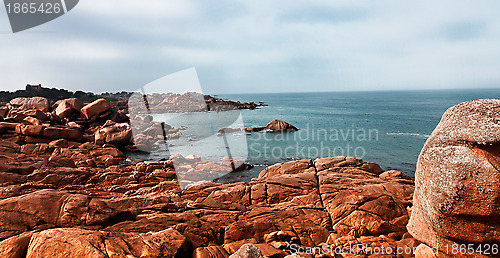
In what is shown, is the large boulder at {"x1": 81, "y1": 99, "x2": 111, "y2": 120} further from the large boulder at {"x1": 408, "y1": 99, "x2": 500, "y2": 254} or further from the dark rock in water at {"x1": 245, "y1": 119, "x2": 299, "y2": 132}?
the large boulder at {"x1": 408, "y1": 99, "x2": 500, "y2": 254}

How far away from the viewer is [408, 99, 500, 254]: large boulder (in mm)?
5230

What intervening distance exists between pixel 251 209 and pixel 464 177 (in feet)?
27.5

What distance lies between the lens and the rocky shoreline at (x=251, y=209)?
5641 millimetres

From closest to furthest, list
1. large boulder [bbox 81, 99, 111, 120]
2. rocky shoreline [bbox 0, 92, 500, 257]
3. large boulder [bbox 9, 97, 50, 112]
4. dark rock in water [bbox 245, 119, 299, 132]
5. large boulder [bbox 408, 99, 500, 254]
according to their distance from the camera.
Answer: large boulder [bbox 408, 99, 500, 254] → rocky shoreline [bbox 0, 92, 500, 257] → large boulder [bbox 81, 99, 111, 120] → large boulder [bbox 9, 97, 50, 112] → dark rock in water [bbox 245, 119, 299, 132]

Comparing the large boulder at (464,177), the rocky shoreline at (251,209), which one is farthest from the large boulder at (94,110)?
the large boulder at (464,177)

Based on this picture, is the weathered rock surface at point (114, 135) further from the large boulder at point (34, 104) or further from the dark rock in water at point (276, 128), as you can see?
the dark rock in water at point (276, 128)

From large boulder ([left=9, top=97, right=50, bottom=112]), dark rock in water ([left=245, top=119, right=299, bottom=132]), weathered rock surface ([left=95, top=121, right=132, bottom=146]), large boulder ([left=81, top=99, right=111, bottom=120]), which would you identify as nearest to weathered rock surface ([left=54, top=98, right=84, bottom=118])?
large boulder ([left=81, top=99, right=111, bottom=120])

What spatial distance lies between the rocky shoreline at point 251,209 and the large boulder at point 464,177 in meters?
0.02

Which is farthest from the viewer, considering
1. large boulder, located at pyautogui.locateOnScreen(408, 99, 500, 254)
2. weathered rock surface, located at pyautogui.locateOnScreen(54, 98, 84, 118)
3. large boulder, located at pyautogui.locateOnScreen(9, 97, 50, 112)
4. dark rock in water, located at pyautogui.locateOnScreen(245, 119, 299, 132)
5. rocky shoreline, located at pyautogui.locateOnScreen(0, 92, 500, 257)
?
dark rock in water, located at pyautogui.locateOnScreen(245, 119, 299, 132)

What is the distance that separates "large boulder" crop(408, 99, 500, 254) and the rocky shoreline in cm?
2

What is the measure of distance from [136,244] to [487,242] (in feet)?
27.2

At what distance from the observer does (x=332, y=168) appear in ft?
56.4

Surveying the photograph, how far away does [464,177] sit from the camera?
212 inches

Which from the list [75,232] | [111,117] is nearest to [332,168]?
[75,232]
